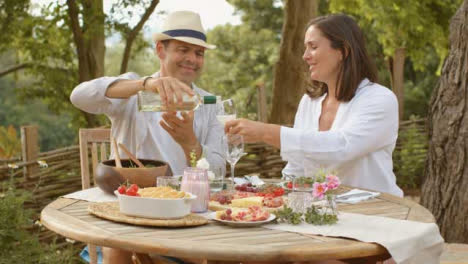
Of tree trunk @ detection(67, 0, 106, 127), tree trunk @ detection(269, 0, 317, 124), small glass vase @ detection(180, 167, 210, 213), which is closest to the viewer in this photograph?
small glass vase @ detection(180, 167, 210, 213)

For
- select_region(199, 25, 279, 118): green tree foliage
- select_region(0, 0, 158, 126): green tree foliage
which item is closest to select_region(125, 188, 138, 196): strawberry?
select_region(0, 0, 158, 126): green tree foliage

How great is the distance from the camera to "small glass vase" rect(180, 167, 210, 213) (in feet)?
8.38

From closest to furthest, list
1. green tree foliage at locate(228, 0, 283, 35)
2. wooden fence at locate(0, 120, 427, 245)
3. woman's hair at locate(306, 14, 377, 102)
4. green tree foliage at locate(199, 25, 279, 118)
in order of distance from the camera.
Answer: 1. woman's hair at locate(306, 14, 377, 102)
2. wooden fence at locate(0, 120, 427, 245)
3. green tree foliage at locate(199, 25, 279, 118)
4. green tree foliage at locate(228, 0, 283, 35)

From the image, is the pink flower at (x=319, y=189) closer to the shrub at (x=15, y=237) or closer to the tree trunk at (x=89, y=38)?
the shrub at (x=15, y=237)

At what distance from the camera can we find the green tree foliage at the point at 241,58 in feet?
72.5

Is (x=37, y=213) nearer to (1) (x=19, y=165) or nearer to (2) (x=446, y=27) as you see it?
(1) (x=19, y=165)

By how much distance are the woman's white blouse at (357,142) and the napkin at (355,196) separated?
0.16m

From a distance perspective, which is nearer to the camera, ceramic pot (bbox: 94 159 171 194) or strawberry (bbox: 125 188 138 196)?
strawberry (bbox: 125 188 138 196)

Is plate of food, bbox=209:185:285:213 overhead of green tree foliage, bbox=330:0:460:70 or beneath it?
beneath

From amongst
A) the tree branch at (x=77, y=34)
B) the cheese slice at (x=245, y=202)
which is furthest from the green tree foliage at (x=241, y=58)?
the cheese slice at (x=245, y=202)

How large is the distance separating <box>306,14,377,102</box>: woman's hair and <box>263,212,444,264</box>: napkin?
107cm

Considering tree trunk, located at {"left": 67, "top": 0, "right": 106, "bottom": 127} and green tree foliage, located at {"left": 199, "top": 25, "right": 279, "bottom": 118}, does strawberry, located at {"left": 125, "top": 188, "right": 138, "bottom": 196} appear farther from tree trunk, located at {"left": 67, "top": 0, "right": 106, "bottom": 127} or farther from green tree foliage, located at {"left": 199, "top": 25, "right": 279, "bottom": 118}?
green tree foliage, located at {"left": 199, "top": 25, "right": 279, "bottom": 118}

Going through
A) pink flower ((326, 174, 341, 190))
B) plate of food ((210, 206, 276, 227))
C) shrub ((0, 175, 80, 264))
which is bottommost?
shrub ((0, 175, 80, 264))

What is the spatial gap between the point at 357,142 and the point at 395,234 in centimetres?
87
